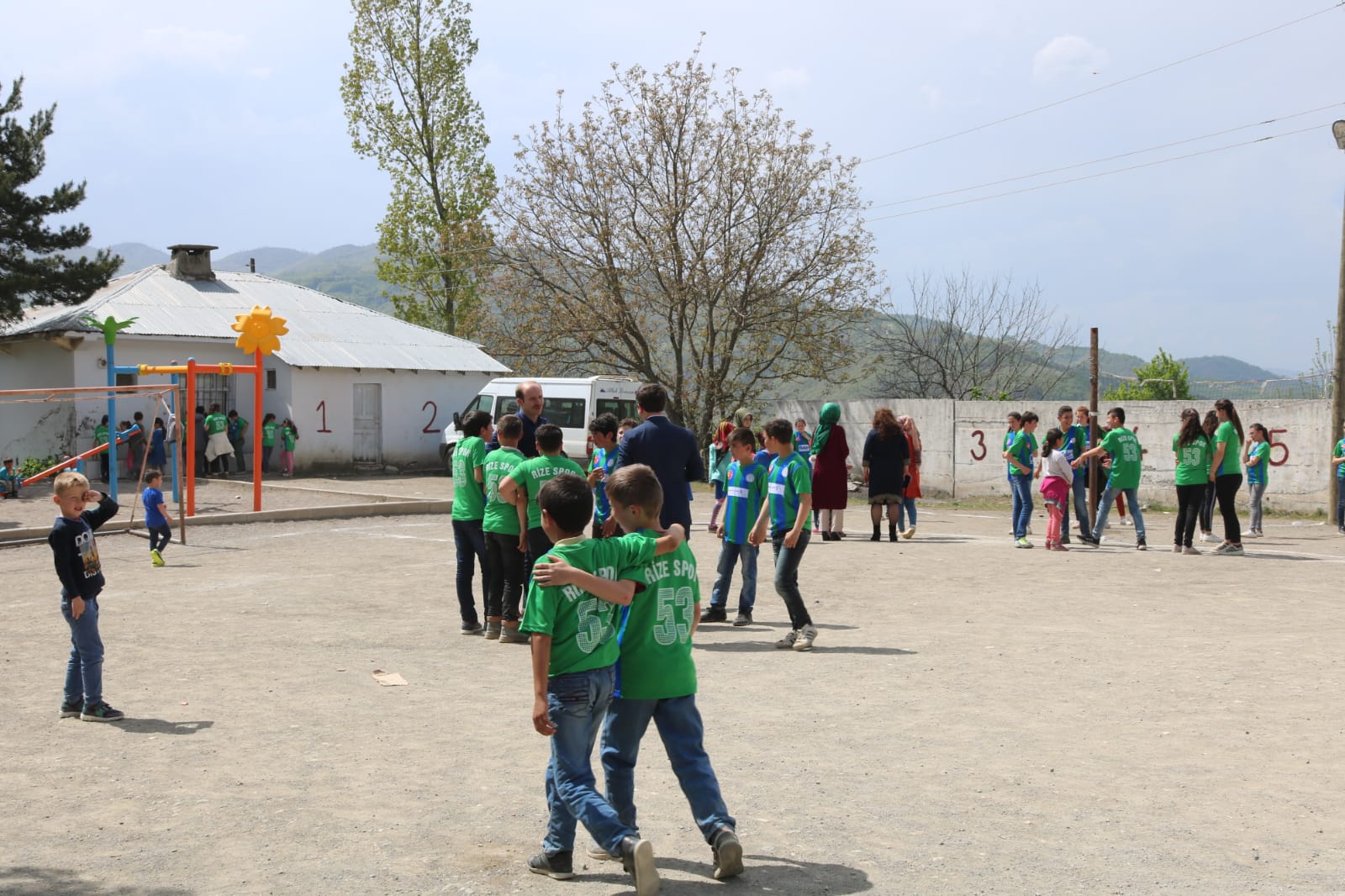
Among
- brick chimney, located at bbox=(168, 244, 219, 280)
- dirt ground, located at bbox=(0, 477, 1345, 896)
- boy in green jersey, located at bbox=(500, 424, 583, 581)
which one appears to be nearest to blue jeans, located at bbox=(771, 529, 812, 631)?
dirt ground, located at bbox=(0, 477, 1345, 896)

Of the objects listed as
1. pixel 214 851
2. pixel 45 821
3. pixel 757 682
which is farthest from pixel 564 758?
pixel 757 682

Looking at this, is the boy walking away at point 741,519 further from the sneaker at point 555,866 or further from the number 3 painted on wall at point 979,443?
the number 3 painted on wall at point 979,443

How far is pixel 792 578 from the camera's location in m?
8.86

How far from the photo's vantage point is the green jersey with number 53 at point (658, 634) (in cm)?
441

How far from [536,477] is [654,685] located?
13.9ft

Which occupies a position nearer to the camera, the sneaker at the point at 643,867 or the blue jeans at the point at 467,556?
the sneaker at the point at 643,867

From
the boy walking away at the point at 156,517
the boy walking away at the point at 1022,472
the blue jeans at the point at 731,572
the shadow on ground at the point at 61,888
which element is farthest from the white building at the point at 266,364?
the shadow on ground at the point at 61,888

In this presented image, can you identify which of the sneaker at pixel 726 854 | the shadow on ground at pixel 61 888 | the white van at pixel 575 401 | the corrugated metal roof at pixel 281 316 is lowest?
the shadow on ground at pixel 61 888

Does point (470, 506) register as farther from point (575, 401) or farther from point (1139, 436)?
point (575, 401)

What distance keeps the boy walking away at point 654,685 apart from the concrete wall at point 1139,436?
60.3 ft

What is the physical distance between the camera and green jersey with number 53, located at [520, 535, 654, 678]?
4.25 meters

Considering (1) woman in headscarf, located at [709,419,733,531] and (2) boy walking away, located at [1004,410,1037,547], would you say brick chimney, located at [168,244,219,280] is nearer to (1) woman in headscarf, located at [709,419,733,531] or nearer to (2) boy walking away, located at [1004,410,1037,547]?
(1) woman in headscarf, located at [709,419,733,531]

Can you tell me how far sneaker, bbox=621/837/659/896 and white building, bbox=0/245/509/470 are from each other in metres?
26.6

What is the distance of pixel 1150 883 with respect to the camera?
4.32 m
